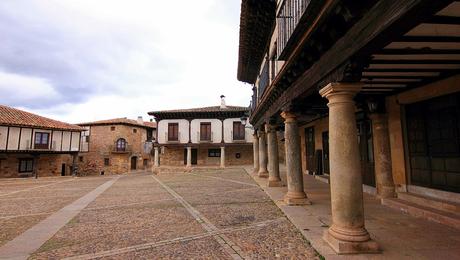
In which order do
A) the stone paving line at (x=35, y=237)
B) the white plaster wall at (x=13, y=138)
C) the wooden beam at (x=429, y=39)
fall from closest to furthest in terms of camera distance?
the wooden beam at (x=429, y=39) < the stone paving line at (x=35, y=237) < the white plaster wall at (x=13, y=138)

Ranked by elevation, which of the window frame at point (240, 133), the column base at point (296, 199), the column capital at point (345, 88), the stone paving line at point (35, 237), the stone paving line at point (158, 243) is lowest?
the stone paving line at point (35, 237)

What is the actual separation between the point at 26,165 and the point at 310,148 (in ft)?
89.5

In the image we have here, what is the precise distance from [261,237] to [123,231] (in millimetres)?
2778

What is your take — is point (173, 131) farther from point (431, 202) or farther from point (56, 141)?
point (431, 202)

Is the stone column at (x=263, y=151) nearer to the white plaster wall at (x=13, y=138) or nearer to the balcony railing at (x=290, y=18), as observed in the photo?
the balcony railing at (x=290, y=18)

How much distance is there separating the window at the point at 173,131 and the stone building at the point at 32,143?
9.70 meters

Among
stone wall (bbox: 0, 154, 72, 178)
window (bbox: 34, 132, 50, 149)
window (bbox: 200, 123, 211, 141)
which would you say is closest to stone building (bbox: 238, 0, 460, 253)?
window (bbox: 200, 123, 211, 141)

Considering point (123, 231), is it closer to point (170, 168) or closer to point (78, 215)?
point (78, 215)

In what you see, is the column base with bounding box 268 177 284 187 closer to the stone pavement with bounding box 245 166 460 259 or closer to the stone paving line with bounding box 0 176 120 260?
the stone pavement with bounding box 245 166 460 259

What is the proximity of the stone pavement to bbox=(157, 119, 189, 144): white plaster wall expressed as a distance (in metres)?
22.8

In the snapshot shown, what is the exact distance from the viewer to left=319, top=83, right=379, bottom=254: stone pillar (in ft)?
12.0

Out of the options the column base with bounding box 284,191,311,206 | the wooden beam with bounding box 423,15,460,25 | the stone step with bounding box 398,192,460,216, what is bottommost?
the column base with bounding box 284,191,311,206

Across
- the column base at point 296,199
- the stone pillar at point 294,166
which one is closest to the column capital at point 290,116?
the stone pillar at point 294,166

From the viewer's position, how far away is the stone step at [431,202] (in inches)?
197
